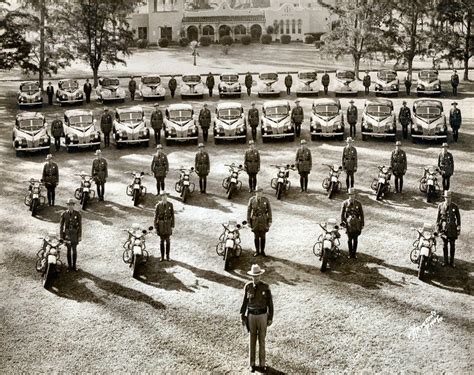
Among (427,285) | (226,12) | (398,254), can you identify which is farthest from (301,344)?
(226,12)

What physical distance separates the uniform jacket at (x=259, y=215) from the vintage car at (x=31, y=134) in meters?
13.7

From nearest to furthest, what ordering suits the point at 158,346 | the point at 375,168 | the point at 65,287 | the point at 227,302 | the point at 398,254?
the point at 158,346
the point at 227,302
the point at 65,287
the point at 398,254
the point at 375,168

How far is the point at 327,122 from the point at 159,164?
9.25 meters

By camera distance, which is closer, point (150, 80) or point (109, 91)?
point (109, 91)

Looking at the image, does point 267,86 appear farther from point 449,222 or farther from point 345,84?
point 449,222

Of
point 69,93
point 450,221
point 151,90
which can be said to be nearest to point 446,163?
point 450,221

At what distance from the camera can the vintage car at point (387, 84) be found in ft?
116

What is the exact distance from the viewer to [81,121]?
25.5 meters

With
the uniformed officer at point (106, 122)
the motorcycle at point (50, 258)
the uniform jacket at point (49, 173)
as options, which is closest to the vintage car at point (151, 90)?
the uniformed officer at point (106, 122)

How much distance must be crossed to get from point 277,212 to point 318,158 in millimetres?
6175

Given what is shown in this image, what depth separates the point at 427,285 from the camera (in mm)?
12852

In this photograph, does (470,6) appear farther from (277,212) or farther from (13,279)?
(13,279)

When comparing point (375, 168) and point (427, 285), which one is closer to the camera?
point (427, 285)

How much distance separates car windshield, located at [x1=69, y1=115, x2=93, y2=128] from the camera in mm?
25469
